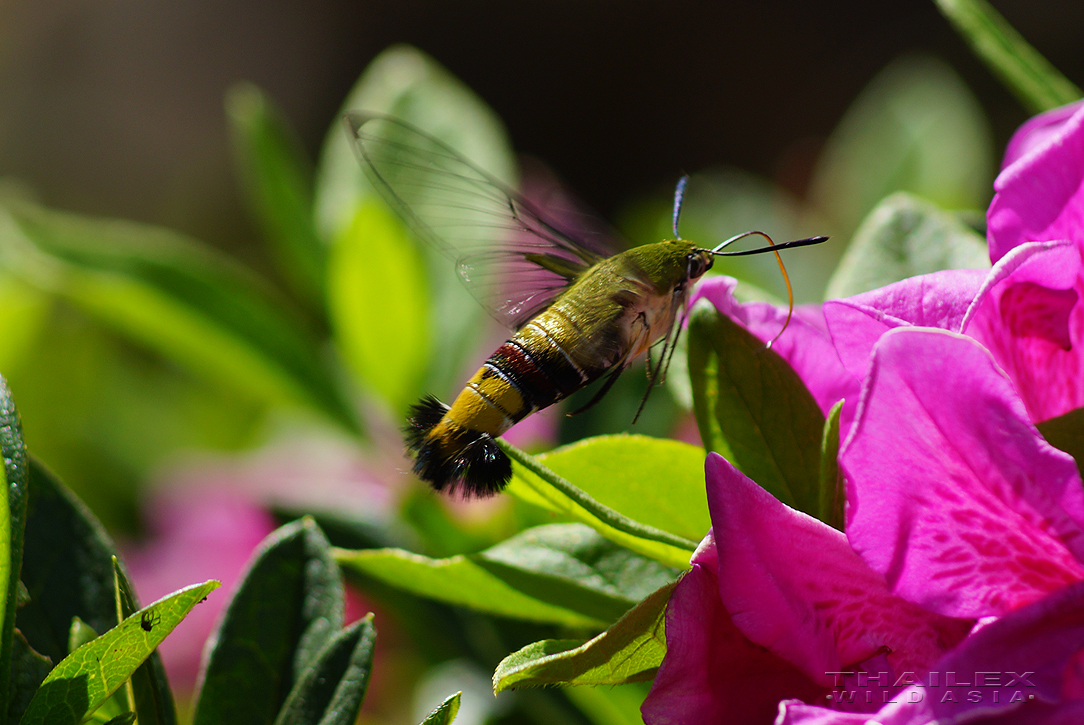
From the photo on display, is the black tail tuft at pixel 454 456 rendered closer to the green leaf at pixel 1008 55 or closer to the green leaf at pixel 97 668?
the green leaf at pixel 97 668

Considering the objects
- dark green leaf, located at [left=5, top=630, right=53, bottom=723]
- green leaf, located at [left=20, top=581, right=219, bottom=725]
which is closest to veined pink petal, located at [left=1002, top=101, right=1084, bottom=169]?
green leaf, located at [left=20, top=581, right=219, bottom=725]

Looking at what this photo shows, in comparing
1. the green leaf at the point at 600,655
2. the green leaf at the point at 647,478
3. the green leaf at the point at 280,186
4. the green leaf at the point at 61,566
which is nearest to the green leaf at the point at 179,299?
the green leaf at the point at 280,186

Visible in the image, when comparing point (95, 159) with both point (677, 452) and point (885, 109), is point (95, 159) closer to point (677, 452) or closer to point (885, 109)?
point (885, 109)

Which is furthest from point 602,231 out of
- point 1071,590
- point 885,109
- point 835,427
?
point 885,109

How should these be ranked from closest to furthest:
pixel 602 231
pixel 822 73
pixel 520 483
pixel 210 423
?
pixel 520 483 < pixel 602 231 < pixel 210 423 < pixel 822 73

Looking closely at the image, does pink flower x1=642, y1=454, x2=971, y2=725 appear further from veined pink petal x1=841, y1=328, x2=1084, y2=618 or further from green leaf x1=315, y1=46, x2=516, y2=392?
green leaf x1=315, y1=46, x2=516, y2=392

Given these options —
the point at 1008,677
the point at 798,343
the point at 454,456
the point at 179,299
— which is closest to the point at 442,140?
the point at 179,299
